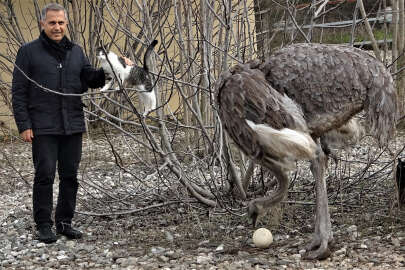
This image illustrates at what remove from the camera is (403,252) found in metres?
4.75

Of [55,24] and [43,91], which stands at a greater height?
[55,24]

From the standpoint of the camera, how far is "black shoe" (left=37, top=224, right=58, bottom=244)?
18.2ft

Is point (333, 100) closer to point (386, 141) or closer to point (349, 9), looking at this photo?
point (386, 141)

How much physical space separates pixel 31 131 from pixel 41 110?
0.60 feet

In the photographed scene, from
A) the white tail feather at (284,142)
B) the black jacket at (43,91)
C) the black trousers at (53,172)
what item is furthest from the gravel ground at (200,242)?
the black jacket at (43,91)

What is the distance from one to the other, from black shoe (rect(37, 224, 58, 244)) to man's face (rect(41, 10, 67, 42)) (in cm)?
150

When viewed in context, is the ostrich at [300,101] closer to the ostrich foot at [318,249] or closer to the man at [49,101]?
the ostrich foot at [318,249]

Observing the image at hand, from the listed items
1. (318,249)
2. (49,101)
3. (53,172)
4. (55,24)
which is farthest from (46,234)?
(318,249)

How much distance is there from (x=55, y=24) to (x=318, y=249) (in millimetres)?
2600

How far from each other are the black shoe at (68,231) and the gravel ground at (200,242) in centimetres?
6

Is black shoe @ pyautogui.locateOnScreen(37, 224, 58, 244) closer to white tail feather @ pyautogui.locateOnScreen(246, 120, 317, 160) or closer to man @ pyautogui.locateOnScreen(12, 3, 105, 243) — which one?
man @ pyautogui.locateOnScreen(12, 3, 105, 243)

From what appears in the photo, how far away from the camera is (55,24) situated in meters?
5.37

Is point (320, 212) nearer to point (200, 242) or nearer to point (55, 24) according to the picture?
point (200, 242)

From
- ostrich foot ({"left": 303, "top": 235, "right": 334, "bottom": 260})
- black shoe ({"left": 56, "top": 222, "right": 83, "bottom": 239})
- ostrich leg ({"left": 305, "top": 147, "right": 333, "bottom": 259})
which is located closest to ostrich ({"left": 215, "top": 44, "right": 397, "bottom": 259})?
ostrich leg ({"left": 305, "top": 147, "right": 333, "bottom": 259})
